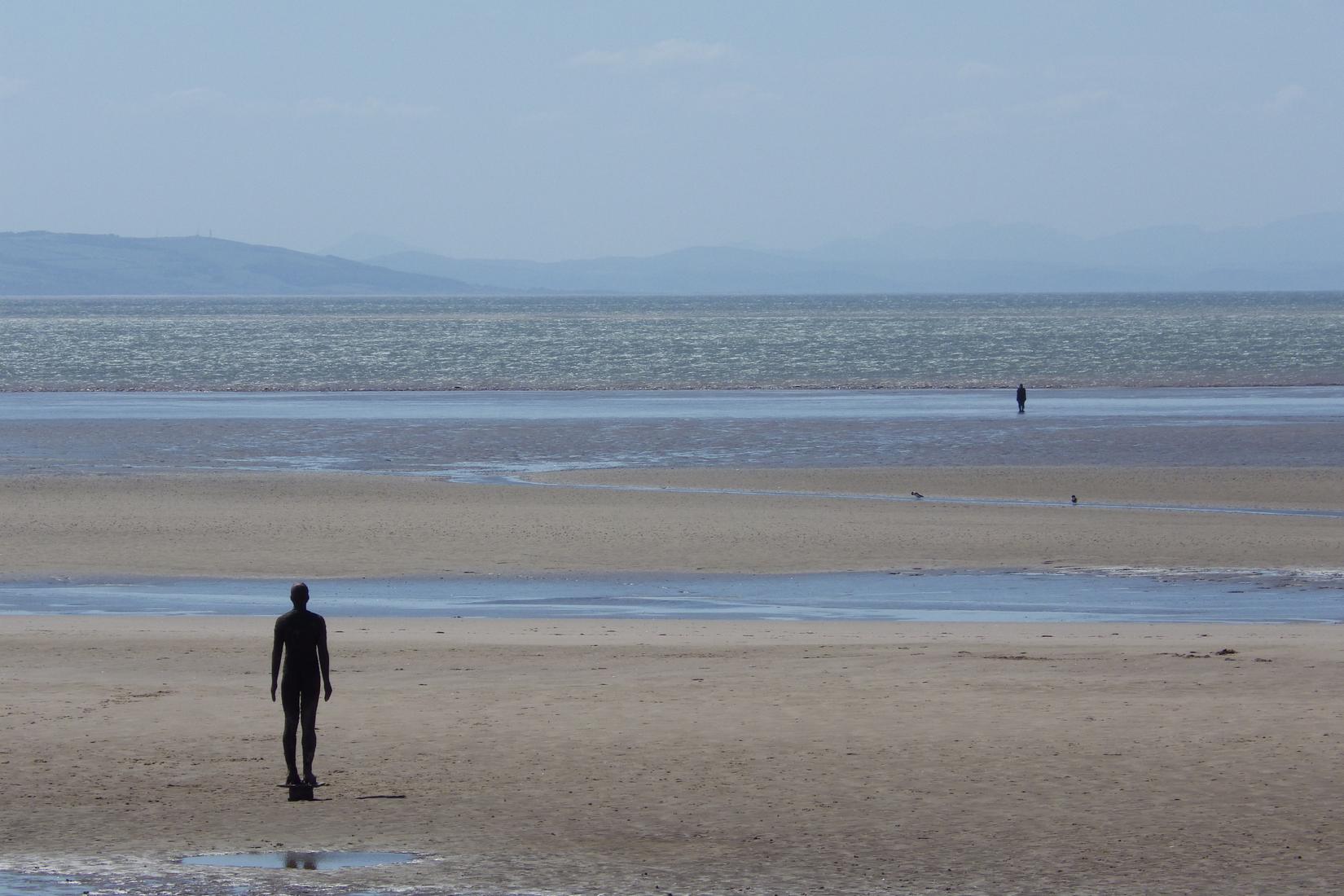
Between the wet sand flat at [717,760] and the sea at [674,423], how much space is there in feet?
5.04

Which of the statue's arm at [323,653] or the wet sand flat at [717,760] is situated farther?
the statue's arm at [323,653]

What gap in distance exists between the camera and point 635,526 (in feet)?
89.9

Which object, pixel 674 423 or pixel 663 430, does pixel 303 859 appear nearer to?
pixel 663 430

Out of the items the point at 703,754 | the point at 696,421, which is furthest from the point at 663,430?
the point at 703,754

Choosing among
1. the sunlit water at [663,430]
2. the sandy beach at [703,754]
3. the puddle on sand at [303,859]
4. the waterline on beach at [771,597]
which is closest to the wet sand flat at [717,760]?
the sandy beach at [703,754]

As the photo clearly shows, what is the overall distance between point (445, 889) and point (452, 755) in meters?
3.07

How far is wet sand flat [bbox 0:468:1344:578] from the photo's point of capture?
24.0 meters

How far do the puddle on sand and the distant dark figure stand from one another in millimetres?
1259

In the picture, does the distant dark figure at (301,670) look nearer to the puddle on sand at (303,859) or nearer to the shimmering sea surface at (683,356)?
the puddle on sand at (303,859)

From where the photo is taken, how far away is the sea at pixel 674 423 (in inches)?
808

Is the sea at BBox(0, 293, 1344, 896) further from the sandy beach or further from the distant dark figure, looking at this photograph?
the distant dark figure

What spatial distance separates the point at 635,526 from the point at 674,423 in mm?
24289

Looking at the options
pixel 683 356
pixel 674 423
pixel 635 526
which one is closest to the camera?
pixel 635 526

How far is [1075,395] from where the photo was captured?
65188 millimetres
